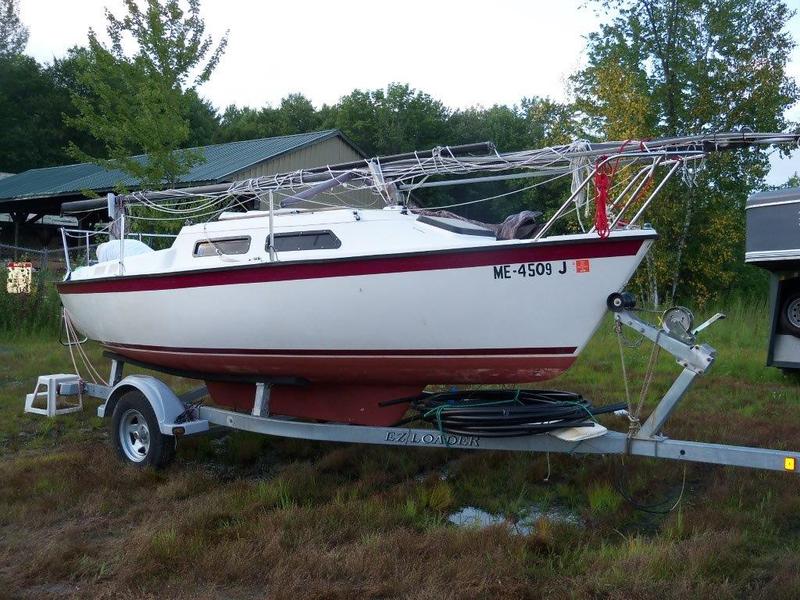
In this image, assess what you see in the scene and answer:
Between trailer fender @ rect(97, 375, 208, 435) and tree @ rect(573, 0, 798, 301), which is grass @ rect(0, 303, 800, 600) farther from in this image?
tree @ rect(573, 0, 798, 301)

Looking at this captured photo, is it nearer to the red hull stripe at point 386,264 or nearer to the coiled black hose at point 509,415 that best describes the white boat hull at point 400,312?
the red hull stripe at point 386,264

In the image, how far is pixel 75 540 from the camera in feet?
14.4

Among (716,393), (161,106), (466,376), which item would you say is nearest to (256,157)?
(161,106)

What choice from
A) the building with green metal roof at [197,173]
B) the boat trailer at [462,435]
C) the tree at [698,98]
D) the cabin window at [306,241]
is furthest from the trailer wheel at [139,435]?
the building with green metal roof at [197,173]

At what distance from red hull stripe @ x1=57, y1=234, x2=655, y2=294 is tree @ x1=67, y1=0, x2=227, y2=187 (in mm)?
7096

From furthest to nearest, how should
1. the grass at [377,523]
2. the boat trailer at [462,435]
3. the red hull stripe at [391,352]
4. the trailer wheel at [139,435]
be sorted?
the trailer wheel at [139,435] → the red hull stripe at [391,352] → the boat trailer at [462,435] → the grass at [377,523]

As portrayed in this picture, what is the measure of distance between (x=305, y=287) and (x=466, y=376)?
50.3 inches

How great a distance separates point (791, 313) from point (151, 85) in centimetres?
1024

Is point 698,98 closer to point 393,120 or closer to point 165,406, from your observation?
point 165,406

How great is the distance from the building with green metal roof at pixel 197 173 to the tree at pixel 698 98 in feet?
32.6

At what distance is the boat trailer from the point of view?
4.20 metres

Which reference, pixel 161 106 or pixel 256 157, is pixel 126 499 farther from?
pixel 256 157

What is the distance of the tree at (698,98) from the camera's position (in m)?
15.6

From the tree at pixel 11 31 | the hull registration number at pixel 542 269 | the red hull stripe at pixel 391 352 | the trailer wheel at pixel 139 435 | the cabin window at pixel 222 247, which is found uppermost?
the tree at pixel 11 31
